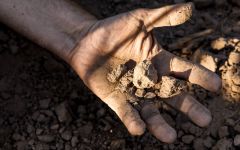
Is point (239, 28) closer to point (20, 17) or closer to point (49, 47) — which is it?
point (49, 47)

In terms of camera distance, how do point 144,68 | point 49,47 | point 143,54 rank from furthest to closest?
1. point 49,47
2. point 143,54
3. point 144,68

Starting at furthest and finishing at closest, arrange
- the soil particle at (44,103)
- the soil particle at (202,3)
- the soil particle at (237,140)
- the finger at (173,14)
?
1. the soil particle at (202,3)
2. the soil particle at (44,103)
3. the soil particle at (237,140)
4. the finger at (173,14)

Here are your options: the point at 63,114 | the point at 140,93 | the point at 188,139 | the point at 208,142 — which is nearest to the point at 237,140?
the point at 208,142

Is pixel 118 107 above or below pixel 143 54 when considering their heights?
below

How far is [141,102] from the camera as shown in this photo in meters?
2.08

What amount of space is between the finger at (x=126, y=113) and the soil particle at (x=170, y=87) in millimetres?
182

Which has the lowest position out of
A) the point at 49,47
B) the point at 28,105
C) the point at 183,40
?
the point at 28,105

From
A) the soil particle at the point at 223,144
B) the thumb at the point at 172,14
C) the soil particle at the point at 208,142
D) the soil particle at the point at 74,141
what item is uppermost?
the thumb at the point at 172,14

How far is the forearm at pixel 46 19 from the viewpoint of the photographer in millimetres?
2385

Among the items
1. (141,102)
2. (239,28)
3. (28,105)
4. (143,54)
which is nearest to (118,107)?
(141,102)

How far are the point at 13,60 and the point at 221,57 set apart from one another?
1.21m

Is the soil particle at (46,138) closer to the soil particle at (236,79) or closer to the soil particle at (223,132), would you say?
the soil particle at (223,132)

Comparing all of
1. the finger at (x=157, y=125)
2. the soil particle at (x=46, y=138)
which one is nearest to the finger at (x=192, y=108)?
the finger at (x=157, y=125)

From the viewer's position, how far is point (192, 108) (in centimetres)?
204
